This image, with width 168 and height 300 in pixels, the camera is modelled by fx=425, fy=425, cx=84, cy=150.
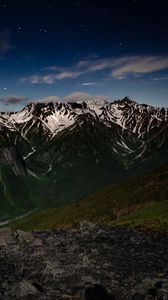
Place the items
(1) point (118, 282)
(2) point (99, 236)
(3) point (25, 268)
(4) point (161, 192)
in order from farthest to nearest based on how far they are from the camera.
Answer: (4) point (161, 192) < (2) point (99, 236) < (3) point (25, 268) < (1) point (118, 282)

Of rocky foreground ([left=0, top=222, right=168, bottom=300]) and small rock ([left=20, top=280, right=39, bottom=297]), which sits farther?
rocky foreground ([left=0, top=222, right=168, bottom=300])

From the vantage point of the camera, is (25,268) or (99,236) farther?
(99,236)

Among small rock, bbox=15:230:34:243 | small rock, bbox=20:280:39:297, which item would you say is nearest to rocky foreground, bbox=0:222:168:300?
small rock, bbox=20:280:39:297

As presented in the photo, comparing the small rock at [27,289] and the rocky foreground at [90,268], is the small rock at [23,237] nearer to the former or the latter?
the rocky foreground at [90,268]

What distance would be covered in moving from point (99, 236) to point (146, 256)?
2983 cm

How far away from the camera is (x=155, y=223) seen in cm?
9506

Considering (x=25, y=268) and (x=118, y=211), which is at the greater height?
(x=25, y=268)

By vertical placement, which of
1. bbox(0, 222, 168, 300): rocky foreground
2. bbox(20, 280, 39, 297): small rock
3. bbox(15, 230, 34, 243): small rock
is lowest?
bbox(15, 230, 34, 243): small rock

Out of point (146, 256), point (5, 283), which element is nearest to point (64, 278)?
point (5, 283)

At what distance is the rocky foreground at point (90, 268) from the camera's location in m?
40.0

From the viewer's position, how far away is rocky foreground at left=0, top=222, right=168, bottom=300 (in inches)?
1574

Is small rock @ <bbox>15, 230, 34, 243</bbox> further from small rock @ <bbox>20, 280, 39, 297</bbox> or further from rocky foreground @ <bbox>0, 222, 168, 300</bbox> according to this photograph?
small rock @ <bbox>20, 280, 39, 297</bbox>

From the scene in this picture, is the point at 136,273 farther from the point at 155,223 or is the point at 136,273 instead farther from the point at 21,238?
the point at 21,238

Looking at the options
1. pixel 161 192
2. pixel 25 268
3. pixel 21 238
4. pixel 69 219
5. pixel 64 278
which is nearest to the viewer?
pixel 64 278
